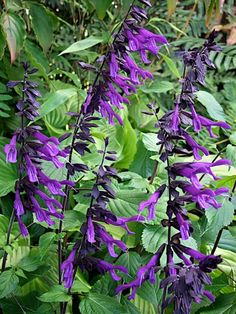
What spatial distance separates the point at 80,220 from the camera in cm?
110

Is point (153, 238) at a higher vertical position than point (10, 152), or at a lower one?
lower

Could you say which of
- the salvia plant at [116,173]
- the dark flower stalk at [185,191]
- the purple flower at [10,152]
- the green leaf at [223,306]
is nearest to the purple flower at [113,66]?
the salvia plant at [116,173]

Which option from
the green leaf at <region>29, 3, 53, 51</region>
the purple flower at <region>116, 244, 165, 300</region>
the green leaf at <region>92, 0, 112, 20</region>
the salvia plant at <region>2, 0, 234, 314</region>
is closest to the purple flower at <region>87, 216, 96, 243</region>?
the salvia plant at <region>2, 0, 234, 314</region>

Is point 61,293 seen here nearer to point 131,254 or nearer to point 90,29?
point 131,254

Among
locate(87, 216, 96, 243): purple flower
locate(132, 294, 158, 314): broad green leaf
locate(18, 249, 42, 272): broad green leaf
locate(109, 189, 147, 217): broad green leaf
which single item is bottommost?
locate(132, 294, 158, 314): broad green leaf

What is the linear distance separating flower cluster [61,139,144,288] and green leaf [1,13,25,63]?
0.68 m

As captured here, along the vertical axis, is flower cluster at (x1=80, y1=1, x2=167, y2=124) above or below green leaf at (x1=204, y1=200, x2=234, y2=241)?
above

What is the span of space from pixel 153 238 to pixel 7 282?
30 cm

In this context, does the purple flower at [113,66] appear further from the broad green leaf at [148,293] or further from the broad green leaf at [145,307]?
the broad green leaf at [145,307]

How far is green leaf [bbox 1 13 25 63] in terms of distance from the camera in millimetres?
1545

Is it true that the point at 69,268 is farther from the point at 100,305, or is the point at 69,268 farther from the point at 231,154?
the point at 231,154

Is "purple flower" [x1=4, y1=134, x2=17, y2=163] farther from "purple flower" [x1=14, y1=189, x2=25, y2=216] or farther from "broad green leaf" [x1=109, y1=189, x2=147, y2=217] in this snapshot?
"broad green leaf" [x1=109, y1=189, x2=147, y2=217]

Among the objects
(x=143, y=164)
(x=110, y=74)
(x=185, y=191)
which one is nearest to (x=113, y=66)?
(x=110, y=74)

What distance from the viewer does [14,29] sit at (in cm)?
157
